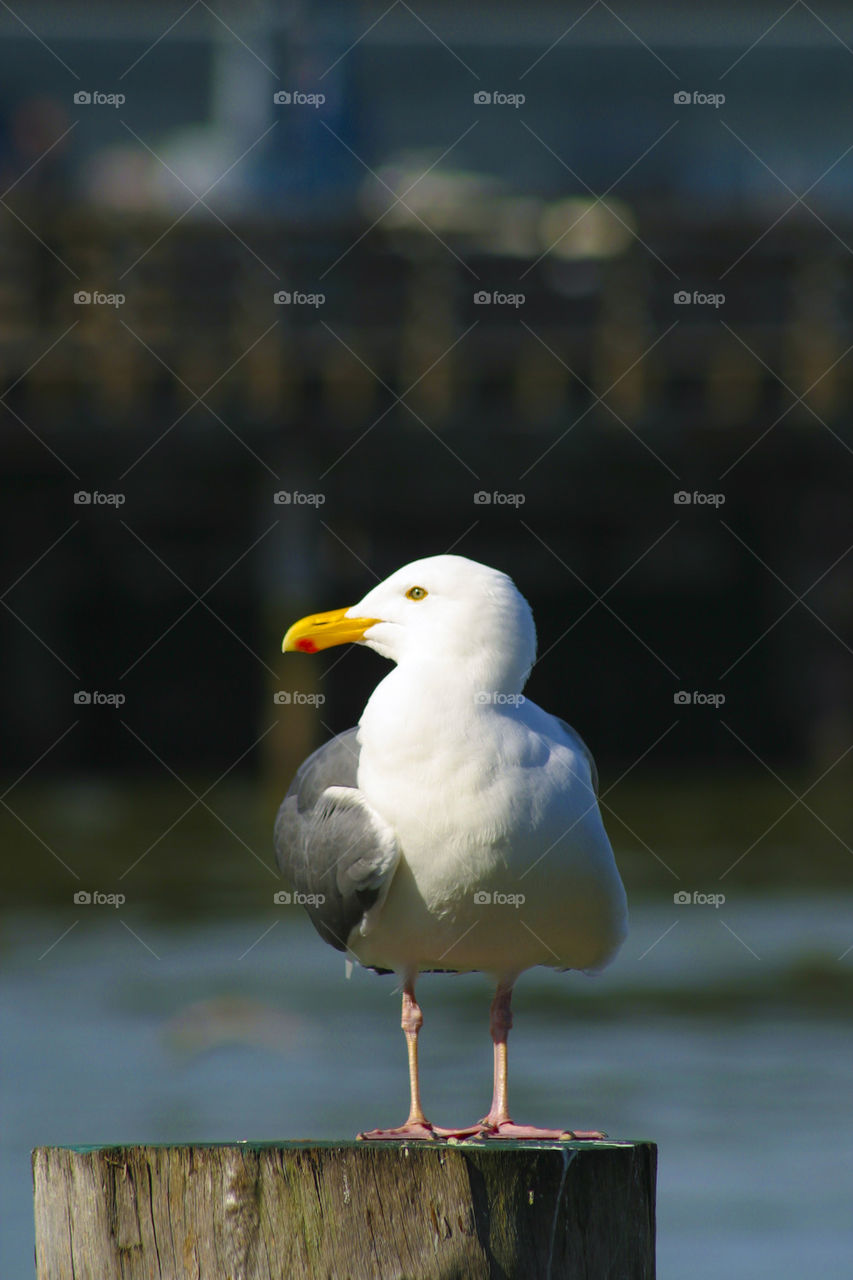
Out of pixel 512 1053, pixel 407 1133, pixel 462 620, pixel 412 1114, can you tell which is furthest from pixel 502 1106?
pixel 512 1053

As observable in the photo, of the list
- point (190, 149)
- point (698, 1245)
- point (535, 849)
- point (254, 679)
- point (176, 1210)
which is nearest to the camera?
point (176, 1210)

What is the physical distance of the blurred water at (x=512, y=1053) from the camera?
28.9ft

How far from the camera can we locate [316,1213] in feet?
11.8

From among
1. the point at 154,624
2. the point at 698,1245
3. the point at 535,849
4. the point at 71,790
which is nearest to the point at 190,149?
the point at 154,624

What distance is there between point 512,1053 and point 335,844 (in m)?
6.73

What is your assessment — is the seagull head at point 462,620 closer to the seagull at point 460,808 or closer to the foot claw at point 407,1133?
the seagull at point 460,808

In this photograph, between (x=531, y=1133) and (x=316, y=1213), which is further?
(x=531, y=1133)

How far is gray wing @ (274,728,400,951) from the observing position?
4.62m

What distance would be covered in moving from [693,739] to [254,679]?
4229 millimetres

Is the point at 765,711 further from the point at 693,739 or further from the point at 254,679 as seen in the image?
the point at 254,679

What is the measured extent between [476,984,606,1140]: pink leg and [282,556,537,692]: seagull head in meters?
0.77

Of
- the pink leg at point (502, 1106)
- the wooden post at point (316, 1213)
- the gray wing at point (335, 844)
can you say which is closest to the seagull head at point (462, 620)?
the gray wing at point (335, 844)

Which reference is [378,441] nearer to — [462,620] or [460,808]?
[462,620]

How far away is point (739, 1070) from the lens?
10750 millimetres
